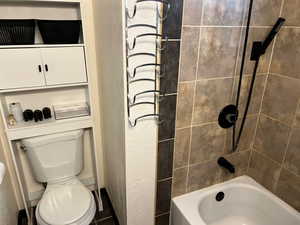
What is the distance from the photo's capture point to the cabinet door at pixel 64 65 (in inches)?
57.5

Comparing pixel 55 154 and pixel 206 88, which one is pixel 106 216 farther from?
pixel 206 88

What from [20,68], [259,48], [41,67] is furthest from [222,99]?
[20,68]

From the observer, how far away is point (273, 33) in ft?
4.38

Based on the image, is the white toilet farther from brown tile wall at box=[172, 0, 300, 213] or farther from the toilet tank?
brown tile wall at box=[172, 0, 300, 213]

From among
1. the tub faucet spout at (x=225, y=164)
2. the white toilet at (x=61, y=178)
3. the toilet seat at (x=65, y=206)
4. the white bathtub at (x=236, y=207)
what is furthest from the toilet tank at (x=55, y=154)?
the tub faucet spout at (x=225, y=164)

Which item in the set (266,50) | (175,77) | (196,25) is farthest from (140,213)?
(266,50)

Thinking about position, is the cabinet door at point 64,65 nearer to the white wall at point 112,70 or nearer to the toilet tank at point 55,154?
the white wall at point 112,70

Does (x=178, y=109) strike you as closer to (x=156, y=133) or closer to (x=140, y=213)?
(x=156, y=133)

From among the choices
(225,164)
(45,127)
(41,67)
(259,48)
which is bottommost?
(225,164)

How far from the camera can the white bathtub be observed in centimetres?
149

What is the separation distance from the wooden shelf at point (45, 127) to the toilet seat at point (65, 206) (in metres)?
0.44

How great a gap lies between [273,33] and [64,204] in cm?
177

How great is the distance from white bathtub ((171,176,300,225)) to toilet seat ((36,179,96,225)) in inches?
24.2

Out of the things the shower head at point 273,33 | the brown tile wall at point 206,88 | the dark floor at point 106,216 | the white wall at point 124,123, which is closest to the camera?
the white wall at point 124,123
